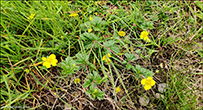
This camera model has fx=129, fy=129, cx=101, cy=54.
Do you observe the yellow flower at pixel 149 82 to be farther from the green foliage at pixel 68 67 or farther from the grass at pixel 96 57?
the green foliage at pixel 68 67

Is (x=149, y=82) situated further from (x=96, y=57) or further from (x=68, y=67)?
(x=68, y=67)

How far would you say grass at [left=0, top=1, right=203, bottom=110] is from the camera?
1416mm

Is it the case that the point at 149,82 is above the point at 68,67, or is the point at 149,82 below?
below

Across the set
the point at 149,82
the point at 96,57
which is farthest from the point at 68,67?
the point at 149,82

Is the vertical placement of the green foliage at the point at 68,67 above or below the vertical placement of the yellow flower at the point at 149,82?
above

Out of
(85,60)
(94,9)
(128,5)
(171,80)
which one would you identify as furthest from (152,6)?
(85,60)

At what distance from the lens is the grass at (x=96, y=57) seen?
1.42 meters

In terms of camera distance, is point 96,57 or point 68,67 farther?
point 96,57

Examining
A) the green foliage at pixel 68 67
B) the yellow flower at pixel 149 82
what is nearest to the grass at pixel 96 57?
the green foliage at pixel 68 67

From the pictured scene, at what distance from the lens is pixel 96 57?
4.95ft

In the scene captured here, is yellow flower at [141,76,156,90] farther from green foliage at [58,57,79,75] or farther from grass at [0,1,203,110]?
green foliage at [58,57,79,75]

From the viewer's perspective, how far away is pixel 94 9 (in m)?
1.79

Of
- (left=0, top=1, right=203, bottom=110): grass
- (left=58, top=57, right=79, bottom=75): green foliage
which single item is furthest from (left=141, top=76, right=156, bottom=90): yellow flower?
(left=58, top=57, right=79, bottom=75): green foliage

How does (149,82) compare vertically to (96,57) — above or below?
below
